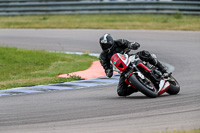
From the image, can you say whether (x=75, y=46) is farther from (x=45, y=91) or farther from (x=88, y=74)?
(x=45, y=91)

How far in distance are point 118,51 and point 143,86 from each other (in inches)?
43.3

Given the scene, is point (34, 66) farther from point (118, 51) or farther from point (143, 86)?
point (143, 86)

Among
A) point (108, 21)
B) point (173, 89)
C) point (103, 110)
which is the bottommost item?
point (108, 21)

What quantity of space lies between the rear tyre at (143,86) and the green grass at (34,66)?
3722 millimetres

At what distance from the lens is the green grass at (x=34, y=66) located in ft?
40.8

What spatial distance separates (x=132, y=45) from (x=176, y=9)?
1771 centimetres

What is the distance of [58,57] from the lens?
655 inches

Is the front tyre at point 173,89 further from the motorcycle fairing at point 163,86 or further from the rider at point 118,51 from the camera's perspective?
the rider at point 118,51

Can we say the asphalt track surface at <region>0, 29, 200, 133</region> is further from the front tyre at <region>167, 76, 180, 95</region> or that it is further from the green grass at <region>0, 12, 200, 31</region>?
the green grass at <region>0, 12, 200, 31</region>

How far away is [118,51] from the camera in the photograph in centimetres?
955

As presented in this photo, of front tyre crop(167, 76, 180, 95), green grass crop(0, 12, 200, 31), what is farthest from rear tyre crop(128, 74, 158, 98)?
green grass crop(0, 12, 200, 31)

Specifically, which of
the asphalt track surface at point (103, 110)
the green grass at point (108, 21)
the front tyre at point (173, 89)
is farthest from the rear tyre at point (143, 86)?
the green grass at point (108, 21)

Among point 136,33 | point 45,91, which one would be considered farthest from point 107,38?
point 136,33

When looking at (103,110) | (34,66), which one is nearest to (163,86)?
(103,110)
